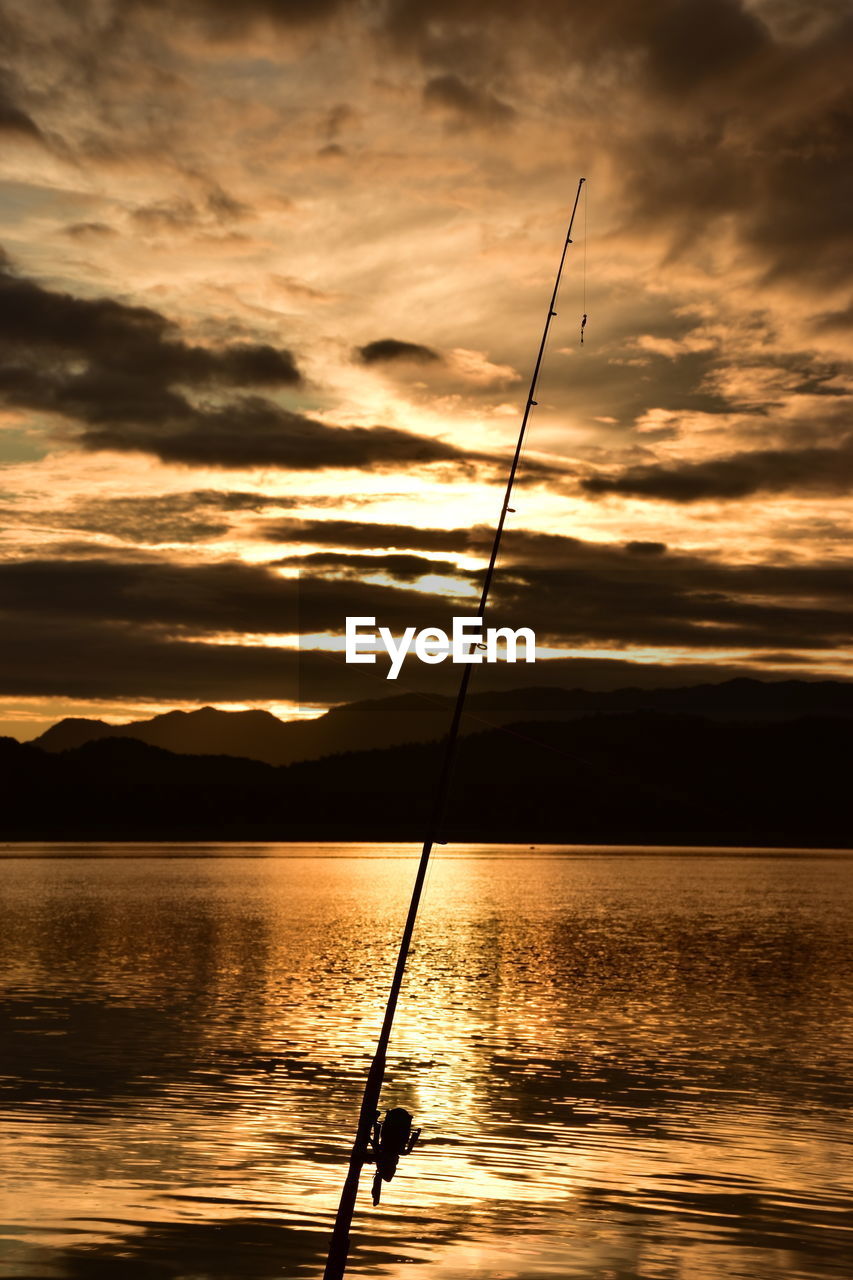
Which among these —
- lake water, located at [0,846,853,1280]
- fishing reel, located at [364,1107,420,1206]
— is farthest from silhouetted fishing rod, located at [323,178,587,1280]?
lake water, located at [0,846,853,1280]

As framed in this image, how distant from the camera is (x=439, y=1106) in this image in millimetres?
18359

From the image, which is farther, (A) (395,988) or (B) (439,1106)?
(B) (439,1106)

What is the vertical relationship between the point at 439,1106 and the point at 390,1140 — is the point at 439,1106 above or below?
below

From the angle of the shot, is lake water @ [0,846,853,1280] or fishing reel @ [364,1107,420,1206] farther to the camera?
lake water @ [0,846,853,1280]

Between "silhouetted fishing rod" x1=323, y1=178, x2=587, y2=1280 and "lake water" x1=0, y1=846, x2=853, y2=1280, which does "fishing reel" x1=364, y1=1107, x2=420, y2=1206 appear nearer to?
"silhouetted fishing rod" x1=323, y1=178, x2=587, y2=1280

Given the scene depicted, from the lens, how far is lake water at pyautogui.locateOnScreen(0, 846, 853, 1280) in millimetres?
12180

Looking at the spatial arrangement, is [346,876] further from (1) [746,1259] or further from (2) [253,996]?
(1) [746,1259]

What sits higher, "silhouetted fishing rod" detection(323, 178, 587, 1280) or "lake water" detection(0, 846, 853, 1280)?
"silhouetted fishing rod" detection(323, 178, 587, 1280)

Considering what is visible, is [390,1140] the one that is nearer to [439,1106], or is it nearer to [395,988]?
[395,988]

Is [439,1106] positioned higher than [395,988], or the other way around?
[395,988]

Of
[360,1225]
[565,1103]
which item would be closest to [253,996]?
[565,1103]

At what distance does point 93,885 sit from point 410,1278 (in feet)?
252

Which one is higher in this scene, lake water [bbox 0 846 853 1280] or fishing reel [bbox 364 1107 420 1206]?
fishing reel [bbox 364 1107 420 1206]

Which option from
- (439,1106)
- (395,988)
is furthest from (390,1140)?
(439,1106)
